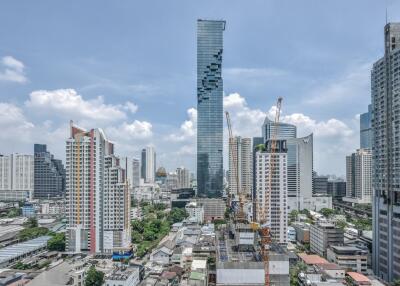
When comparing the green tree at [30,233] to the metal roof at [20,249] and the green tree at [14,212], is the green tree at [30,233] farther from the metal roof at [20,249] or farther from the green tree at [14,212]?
the green tree at [14,212]

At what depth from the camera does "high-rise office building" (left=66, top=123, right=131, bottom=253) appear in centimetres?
2491

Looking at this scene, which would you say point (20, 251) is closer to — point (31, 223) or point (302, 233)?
point (31, 223)

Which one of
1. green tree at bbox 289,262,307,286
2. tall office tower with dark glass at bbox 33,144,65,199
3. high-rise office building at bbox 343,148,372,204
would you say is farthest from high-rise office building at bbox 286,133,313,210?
tall office tower with dark glass at bbox 33,144,65,199

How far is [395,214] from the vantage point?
1808 cm

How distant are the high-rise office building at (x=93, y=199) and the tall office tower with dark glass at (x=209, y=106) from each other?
24.3m

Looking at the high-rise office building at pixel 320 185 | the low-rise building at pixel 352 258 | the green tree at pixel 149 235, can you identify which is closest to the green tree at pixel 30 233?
the green tree at pixel 149 235

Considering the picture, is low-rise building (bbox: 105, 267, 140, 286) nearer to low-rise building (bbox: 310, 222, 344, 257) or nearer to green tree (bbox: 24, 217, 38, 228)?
low-rise building (bbox: 310, 222, 344, 257)

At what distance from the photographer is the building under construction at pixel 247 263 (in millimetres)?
13984

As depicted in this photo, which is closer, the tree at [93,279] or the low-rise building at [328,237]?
the tree at [93,279]

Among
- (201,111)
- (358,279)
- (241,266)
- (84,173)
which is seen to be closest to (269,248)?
(241,266)

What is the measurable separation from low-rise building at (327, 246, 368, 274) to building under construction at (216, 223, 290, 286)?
229 inches

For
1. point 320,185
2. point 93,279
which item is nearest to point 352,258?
point 93,279

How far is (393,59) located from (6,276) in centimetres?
2306

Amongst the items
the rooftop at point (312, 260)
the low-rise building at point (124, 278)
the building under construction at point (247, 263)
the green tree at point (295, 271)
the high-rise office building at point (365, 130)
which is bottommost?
the rooftop at point (312, 260)
